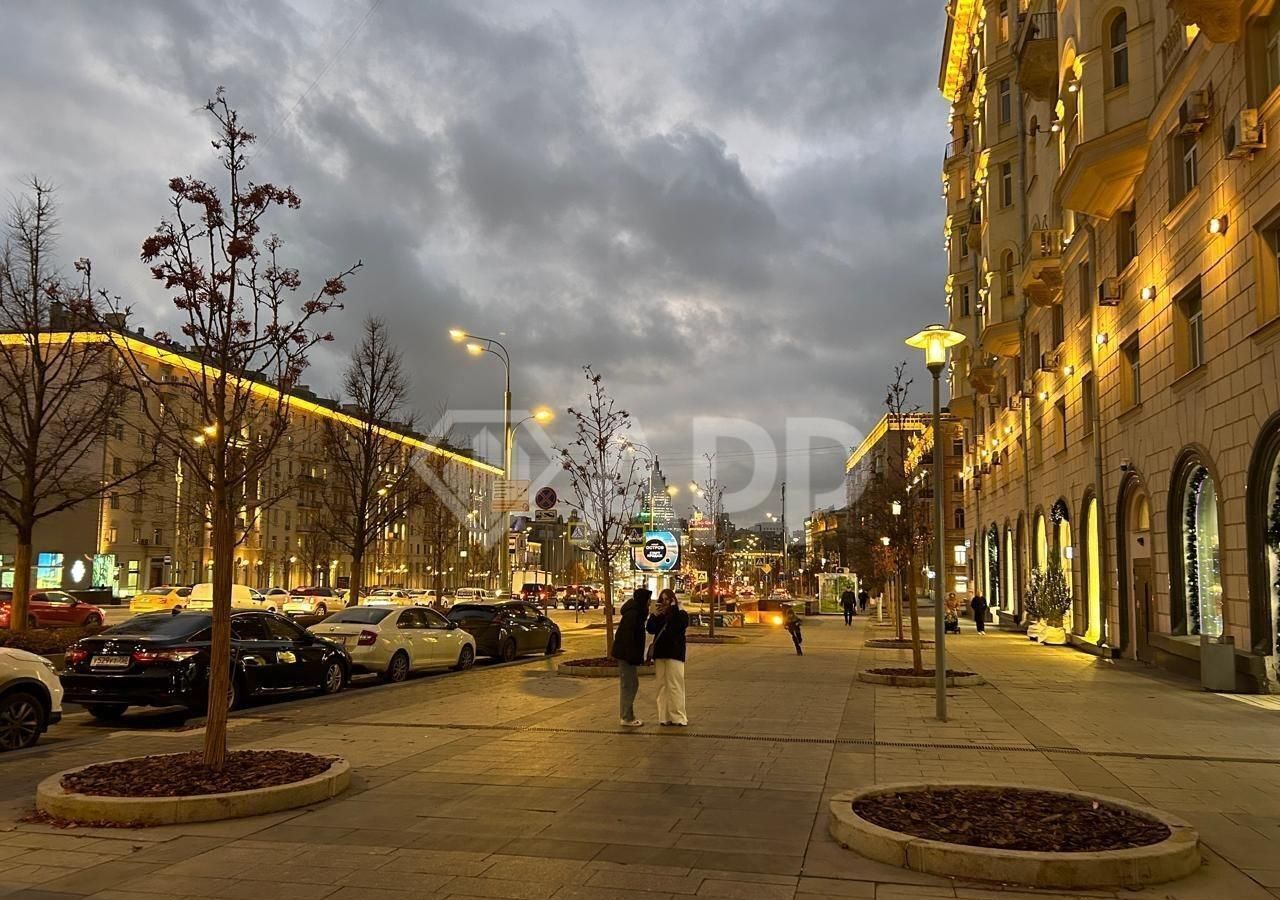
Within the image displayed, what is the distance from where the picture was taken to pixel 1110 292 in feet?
80.1

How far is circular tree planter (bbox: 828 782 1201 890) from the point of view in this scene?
5953 mm

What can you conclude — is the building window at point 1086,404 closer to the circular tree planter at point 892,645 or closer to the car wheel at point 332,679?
the circular tree planter at point 892,645

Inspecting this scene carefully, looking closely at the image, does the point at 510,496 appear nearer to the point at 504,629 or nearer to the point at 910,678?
the point at 504,629

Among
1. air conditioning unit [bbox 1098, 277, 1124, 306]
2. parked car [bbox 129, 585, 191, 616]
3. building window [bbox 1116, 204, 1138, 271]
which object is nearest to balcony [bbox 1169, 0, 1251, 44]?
building window [bbox 1116, 204, 1138, 271]

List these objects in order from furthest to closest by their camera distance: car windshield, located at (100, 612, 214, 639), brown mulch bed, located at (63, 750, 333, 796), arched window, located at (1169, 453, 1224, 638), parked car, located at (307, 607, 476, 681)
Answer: arched window, located at (1169, 453, 1224, 638)
parked car, located at (307, 607, 476, 681)
car windshield, located at (100, 612, 214, 639)
brown mulch bed, located at (63, 750, 333, 796)

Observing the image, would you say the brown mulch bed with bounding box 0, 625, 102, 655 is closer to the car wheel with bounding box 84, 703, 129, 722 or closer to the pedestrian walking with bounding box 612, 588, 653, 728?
the car wheel with bounding box 84, 703, 129, 722

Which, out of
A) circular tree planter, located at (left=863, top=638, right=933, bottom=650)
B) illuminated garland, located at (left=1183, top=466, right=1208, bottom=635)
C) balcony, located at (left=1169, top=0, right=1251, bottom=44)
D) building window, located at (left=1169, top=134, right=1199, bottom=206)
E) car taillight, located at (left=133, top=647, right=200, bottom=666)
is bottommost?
circular tree planter, located at (left=863, top=638, right=933, bottom=650)

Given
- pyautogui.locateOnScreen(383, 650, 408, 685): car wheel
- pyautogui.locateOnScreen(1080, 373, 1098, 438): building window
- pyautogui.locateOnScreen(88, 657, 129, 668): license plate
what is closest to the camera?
pyautogui.locateOnScreen(88, 657, 129, 668): license plate

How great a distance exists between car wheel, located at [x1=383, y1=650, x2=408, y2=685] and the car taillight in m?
5.91

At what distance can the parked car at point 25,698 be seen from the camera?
10984 millimetres

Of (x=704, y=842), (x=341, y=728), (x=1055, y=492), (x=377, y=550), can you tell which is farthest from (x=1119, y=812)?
(x=377, y=550)

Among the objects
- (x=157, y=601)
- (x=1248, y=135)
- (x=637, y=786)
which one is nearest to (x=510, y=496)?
(x=1248, y=135)

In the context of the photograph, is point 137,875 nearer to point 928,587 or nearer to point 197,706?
point 197,706

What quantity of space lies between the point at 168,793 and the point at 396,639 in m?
11.8
